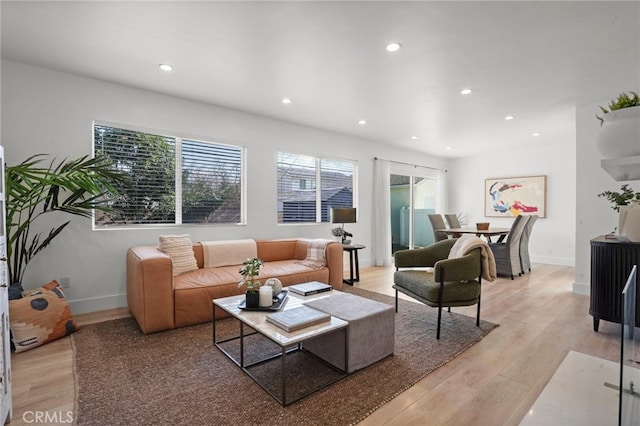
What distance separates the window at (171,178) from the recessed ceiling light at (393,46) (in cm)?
253

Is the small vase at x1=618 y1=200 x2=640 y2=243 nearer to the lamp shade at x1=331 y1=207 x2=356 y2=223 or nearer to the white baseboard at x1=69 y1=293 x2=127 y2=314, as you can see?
the lamp shade at x1=331 y1=207 x2=356 y2=223

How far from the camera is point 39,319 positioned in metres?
2.50

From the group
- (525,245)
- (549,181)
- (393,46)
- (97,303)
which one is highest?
(393,46)

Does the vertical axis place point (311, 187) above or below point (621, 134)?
above

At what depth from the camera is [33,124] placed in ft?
9.89

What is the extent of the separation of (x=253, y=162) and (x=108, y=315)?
2505 millimetres

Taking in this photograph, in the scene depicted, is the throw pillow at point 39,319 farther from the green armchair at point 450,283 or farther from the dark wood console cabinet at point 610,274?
the dark wood console cabinet at point 610,274

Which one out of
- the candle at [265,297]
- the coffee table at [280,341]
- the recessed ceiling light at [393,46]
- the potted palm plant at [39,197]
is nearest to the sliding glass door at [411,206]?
the recessed ceiling light at [393,46]

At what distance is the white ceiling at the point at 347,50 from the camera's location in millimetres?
2156

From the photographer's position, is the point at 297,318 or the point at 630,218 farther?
the point at 630,218

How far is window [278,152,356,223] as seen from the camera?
4.91 metres

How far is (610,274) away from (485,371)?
156 centimetres

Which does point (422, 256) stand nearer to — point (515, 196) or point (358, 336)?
point (358, 336)

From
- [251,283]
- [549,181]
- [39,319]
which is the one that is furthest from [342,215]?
[549,181]
